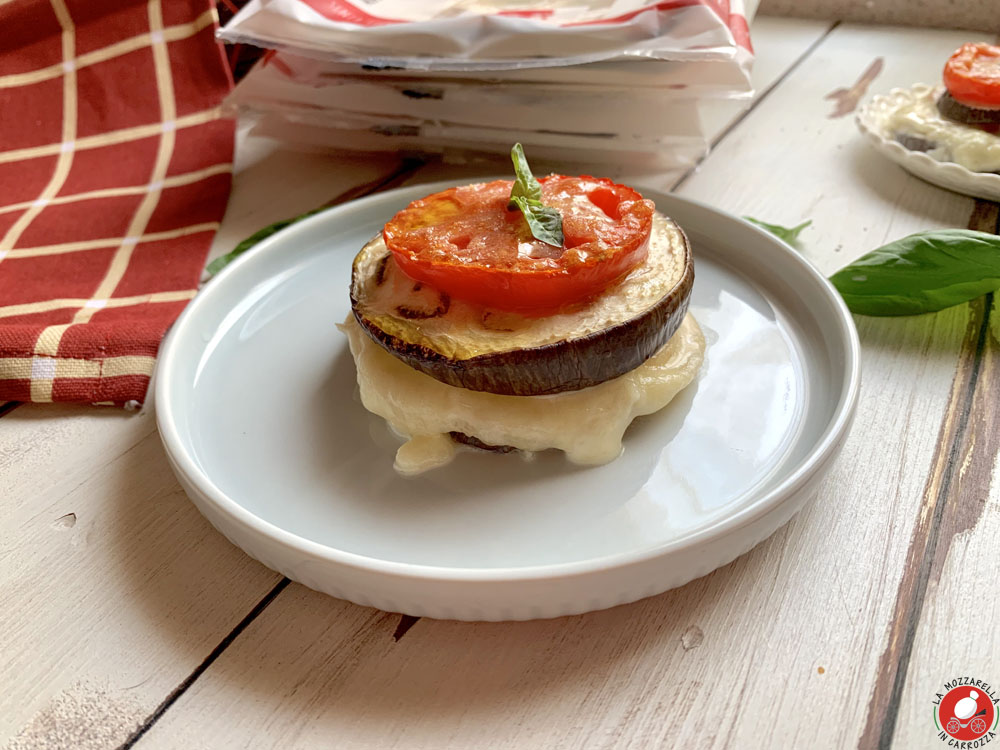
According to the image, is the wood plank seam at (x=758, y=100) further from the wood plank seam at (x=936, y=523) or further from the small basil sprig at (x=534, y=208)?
the small basil sprig at (x=534, y=208)

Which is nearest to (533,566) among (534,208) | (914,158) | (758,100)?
(534,208)

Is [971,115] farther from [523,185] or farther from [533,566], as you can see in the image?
[533,566]

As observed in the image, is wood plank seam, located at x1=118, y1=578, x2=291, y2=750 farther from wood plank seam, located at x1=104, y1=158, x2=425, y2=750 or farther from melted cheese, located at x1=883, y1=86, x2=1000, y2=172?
melted cheese, located at x1=883, y1=86, x2=1000, y2=172

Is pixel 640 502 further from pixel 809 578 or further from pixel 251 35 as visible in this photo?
pixel 251 35

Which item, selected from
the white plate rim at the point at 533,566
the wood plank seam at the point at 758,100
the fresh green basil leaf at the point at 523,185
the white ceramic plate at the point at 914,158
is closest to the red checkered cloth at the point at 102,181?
the white plate rim at the point at 533,566

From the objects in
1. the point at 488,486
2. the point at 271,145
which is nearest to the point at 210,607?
the point at 488,486

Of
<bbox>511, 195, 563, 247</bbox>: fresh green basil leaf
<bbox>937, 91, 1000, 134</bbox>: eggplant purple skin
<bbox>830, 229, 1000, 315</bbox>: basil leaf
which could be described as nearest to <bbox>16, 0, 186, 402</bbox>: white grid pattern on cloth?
<bbox>511, 195, 563, 247</bbox>: fresh green basil leaf
